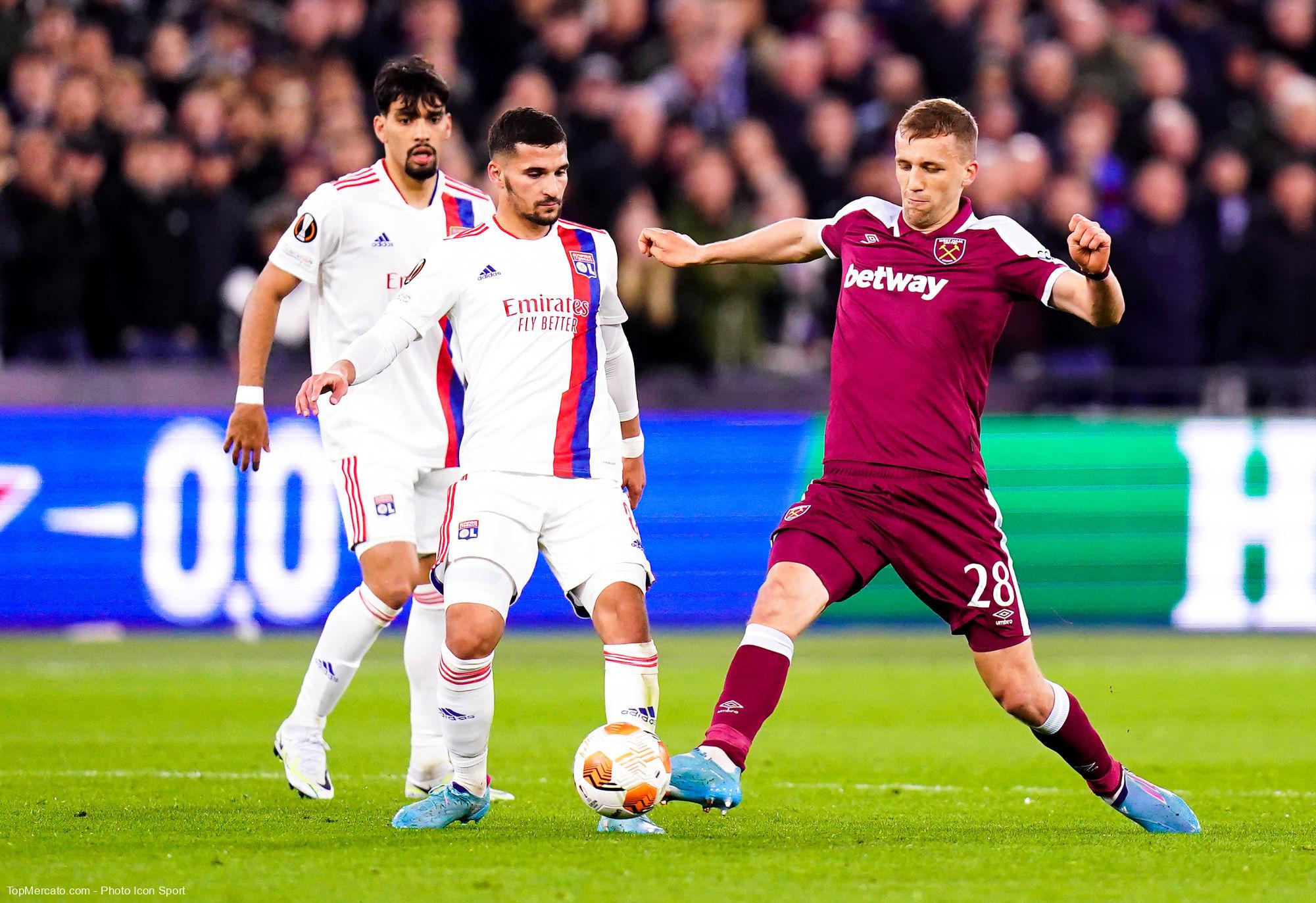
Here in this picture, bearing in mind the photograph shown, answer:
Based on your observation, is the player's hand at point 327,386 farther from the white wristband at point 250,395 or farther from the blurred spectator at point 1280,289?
the blurred spectator at point 1280,289

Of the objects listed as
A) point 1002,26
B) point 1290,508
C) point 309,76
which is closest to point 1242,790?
point 1290,508

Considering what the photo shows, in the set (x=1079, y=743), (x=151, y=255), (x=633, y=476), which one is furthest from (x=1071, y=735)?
(x=151, y=255)

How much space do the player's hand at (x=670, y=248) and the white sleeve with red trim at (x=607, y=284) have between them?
0.11 m

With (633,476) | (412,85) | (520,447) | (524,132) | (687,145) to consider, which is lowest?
(633,476)

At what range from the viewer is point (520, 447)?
6.09m

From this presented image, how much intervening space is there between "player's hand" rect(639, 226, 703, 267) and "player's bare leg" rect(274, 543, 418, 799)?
1485mm

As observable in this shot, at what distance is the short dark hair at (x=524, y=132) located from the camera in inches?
237

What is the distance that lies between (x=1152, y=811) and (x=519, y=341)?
2.48m

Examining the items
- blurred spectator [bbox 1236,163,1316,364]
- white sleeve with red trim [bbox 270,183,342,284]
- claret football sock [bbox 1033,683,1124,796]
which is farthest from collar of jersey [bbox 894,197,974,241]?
blurred spectator [bbox 1236,163,1316,364]

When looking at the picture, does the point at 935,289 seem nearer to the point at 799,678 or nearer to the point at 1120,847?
the point at 1120,847

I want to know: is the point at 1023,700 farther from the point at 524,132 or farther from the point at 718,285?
the point at 718,285

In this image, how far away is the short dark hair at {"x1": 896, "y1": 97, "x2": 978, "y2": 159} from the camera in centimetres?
590

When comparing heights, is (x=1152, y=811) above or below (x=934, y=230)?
below

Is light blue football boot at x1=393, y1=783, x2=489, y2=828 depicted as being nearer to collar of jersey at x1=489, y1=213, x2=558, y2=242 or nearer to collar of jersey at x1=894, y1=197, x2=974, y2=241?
collar of jersey at x1=489, y1=213, x2=558, y2=242
